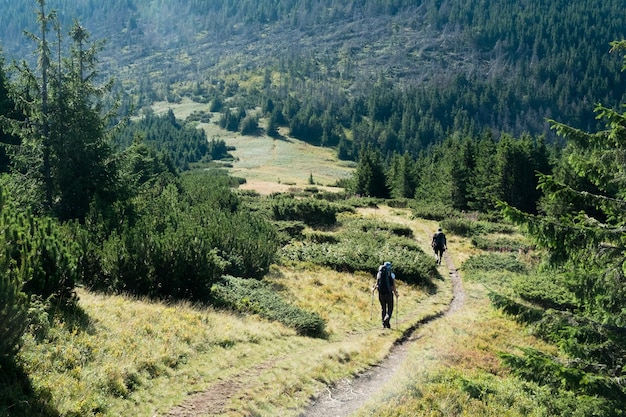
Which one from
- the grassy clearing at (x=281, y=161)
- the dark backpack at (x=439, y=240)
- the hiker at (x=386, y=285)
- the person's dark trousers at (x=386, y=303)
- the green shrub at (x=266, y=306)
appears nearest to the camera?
the green shrub at (x=266, y=306)

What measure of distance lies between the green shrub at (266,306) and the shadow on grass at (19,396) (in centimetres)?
836

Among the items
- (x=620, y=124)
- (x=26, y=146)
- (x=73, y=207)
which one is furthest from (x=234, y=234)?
(x=620, y=124)

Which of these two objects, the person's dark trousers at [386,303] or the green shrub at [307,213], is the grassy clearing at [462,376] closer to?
the person's dark trousers at [386,303]

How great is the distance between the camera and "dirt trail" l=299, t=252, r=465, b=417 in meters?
9.42

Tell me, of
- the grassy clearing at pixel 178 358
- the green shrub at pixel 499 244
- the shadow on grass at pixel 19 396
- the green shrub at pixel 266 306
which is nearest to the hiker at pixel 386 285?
the grassy clearing at pixel 178 358

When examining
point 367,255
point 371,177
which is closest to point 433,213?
point 371,177

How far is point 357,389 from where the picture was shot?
10.8m

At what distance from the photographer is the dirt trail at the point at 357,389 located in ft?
30.9

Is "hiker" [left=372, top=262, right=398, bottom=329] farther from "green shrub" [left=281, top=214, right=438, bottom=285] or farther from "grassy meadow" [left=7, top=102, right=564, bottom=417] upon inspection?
"green shrub" [left=281, top=214, right=438, bottom=285]

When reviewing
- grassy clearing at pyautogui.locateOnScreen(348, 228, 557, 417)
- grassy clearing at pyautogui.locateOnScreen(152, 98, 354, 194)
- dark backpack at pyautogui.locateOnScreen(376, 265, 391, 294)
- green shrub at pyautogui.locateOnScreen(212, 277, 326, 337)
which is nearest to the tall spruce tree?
green shrub at pyautogui.locateOnScreen(212, 277, 326, 337)

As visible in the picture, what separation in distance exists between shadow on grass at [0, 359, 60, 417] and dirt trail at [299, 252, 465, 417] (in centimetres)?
443

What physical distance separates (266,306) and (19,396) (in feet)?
32.9

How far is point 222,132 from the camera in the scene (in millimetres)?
187750

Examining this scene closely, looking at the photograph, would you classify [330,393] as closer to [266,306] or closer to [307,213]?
[266,306]
